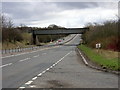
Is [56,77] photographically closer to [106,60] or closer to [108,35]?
[106,60]

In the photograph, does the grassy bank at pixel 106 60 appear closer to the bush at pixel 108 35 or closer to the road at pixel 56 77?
the road at pixel 56 77

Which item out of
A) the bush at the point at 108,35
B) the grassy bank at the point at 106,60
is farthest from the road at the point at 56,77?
the bush at the point at 108,35

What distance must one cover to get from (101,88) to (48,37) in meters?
180

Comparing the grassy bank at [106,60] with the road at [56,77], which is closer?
the road at [56,77]

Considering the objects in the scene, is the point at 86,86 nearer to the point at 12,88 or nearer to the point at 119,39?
the point at 12,88

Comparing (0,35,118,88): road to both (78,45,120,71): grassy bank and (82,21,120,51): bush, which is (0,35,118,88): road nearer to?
(78,45,120,71): grassy bank

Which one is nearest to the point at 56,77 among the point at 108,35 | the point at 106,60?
the point at 106,60

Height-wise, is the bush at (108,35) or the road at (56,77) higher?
the bush at (108,35)

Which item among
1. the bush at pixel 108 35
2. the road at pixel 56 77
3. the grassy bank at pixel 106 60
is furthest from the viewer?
the bush at pixel 108 35

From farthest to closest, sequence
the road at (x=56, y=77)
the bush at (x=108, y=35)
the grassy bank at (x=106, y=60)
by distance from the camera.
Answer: the bush at (x=108, y=35)
the grassy bank at (x=106, y=60)
the road at (x=56, y=77)

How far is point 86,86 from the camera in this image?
1173cm

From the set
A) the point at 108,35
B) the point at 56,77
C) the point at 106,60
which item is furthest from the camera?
the point at 108,35

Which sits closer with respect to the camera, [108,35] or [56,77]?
[56,77]

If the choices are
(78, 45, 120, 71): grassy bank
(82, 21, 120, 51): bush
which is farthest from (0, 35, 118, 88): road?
(82, 21, 120, 51): bush
